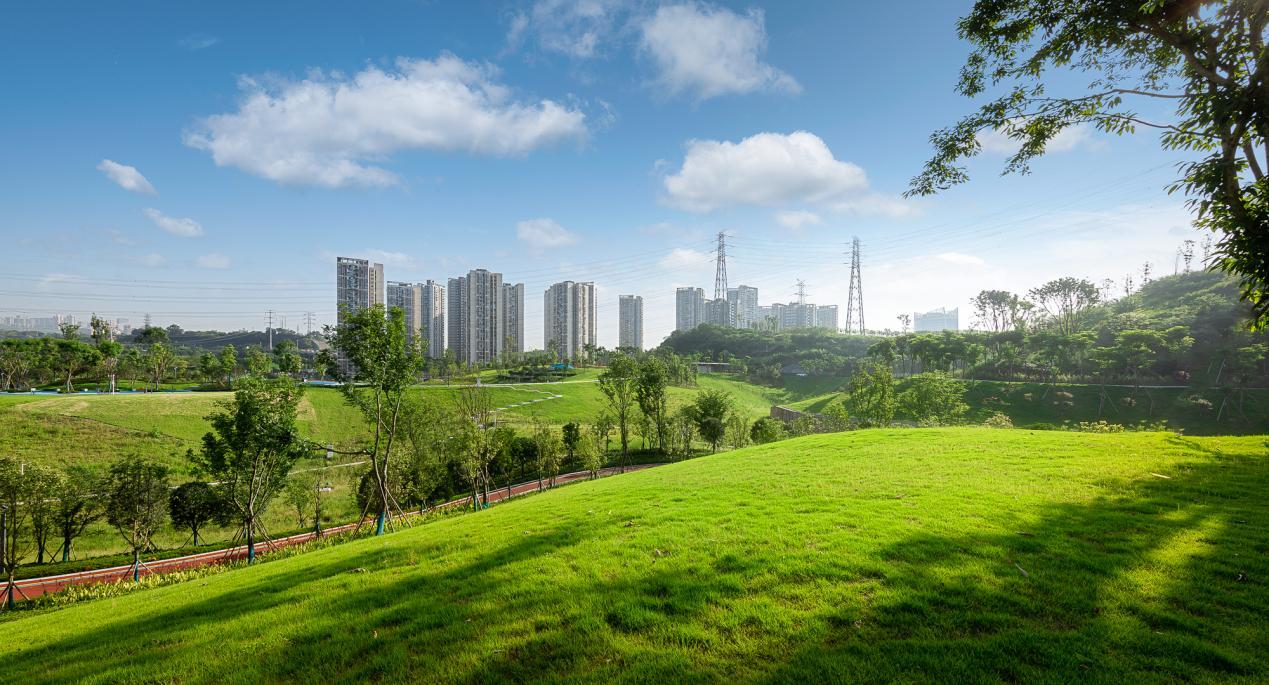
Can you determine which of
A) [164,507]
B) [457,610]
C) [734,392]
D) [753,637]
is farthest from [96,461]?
[734,392]

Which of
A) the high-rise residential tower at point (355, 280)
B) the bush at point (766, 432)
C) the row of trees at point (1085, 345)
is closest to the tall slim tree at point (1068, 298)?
the row of trees at point (1085, 345)

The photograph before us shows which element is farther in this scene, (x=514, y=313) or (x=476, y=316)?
(x=514, y=313)

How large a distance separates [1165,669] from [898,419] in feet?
216

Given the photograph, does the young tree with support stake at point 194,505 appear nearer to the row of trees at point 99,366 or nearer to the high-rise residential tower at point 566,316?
the row of trees at point 99,366

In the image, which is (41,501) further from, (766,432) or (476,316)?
(476,316)

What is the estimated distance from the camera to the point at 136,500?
20719 millimetres

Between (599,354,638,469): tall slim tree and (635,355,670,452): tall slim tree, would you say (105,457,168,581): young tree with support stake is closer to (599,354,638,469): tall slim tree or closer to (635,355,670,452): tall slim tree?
(599,354,638,469): tall slim tree

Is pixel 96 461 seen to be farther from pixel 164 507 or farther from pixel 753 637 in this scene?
pixel 753 637

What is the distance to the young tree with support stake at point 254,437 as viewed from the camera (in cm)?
1900

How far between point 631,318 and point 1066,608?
185290 millimetres

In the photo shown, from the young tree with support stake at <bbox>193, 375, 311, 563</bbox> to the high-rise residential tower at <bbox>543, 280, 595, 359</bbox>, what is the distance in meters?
120

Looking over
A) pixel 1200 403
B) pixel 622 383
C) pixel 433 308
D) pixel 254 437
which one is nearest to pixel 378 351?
pixel 254 437

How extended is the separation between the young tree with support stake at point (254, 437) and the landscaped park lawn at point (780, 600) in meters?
11.6

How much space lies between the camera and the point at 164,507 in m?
21.7
